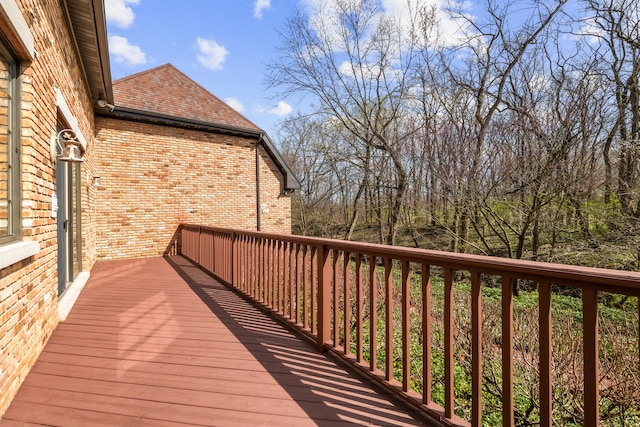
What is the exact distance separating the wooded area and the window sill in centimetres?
792

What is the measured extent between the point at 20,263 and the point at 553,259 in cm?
848

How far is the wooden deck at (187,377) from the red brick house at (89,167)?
226mm

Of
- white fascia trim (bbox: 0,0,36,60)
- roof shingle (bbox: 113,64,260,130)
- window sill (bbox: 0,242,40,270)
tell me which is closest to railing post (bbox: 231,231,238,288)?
window sill (bbox: 0,242,40,270)

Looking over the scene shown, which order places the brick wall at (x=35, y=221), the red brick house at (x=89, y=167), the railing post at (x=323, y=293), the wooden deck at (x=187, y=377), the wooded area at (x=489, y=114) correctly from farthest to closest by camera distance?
the wooded area at (x=489, y=114), the railing post at (x=323, y=293), the red brick house at (x=89, y=167), the brick wall at (x=35, y=221), the wooden deck at (x=187, y=377)

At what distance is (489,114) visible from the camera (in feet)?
29.9

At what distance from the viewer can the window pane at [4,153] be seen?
228 centimetres

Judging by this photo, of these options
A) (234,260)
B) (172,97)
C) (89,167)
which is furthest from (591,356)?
(172,97)

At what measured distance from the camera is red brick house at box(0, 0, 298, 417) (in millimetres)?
2396

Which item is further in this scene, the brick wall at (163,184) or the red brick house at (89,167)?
the brick wall at (163,184)

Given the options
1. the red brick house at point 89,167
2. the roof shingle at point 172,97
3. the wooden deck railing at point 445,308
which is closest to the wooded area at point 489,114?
the roof shingle at point 172,97

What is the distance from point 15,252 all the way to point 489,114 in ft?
31.8

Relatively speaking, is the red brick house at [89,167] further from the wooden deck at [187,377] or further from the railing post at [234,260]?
the railing post at [234,260]

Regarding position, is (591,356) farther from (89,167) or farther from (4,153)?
(89,167)

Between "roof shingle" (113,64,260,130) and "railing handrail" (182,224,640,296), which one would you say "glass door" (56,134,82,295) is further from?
"roof shingle" (113,64,260,130)
